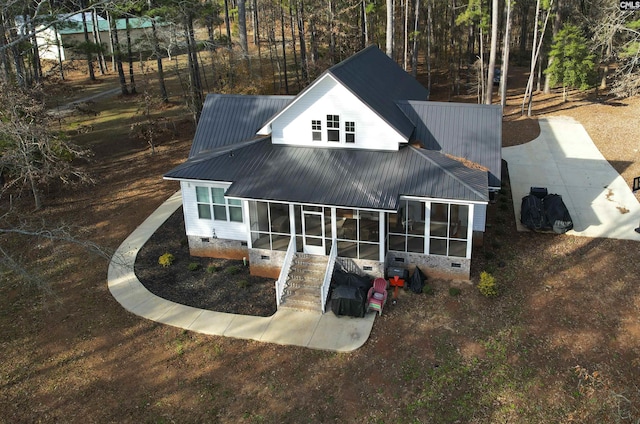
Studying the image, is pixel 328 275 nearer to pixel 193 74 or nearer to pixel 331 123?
pixel 331 123

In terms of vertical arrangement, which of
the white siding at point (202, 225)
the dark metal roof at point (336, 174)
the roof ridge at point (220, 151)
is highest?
the roof ridge at point (220, 151)

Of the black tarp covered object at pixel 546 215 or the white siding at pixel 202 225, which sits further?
the black tarp covered object at pixel 546 215

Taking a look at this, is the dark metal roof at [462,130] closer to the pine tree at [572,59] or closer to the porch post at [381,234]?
the porch post at [381,234]

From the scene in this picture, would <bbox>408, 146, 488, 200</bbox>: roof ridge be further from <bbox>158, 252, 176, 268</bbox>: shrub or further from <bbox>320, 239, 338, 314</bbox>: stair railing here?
<bbox>158, 252, 176, 268</bbox>: shrub

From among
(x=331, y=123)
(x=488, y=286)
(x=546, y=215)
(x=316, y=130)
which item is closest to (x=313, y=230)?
(x=316, y=130)

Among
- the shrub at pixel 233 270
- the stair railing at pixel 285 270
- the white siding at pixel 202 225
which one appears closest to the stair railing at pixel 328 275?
the stair railing at pixel 285 270

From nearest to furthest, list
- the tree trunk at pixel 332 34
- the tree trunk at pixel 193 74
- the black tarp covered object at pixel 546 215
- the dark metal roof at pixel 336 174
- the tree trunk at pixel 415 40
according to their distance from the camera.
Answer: the dark metal roof at pixel 336 174
the black tarp covered object at pixel 546 215
the tree trunk at pixel 193 74
the tree trunk at pixel 332 34
the tree trunk at pixel 415 40

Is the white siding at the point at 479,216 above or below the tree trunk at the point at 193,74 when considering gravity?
below
